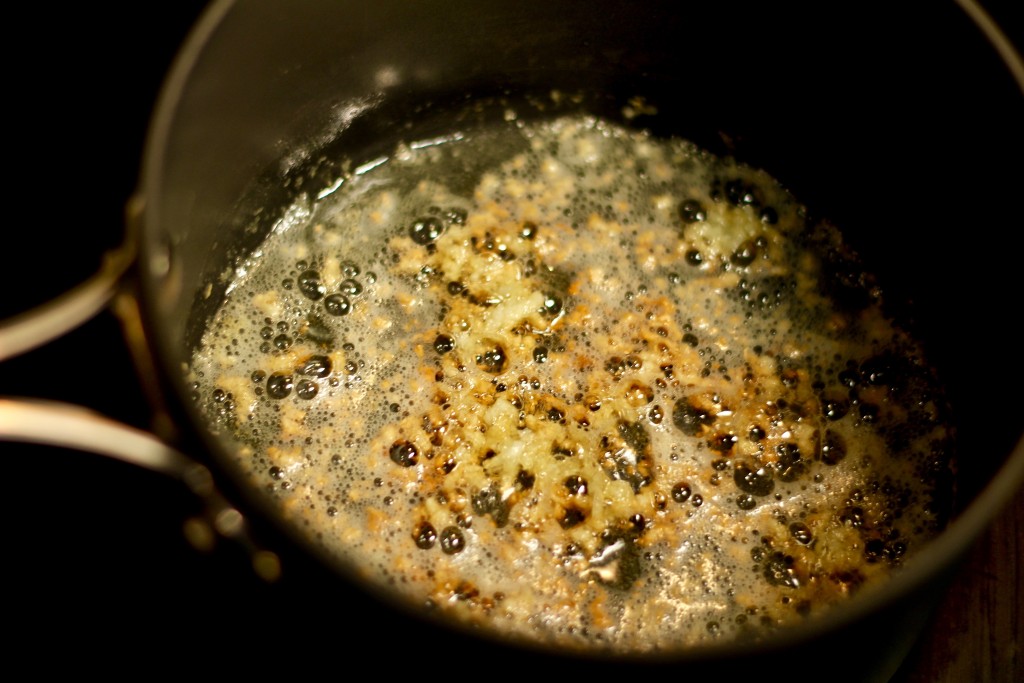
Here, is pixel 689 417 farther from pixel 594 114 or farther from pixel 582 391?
pixel 594 114

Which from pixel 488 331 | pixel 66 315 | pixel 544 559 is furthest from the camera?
pixel 488 331

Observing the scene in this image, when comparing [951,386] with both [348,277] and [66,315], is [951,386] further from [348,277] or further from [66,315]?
[66,315]

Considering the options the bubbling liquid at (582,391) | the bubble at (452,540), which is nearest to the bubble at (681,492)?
the bubbling liquid at (582,391)

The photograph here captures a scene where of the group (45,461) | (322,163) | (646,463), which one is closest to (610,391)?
(646,463)

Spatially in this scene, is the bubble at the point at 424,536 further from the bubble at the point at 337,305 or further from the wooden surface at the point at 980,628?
the wooden surface at the point at 980,628

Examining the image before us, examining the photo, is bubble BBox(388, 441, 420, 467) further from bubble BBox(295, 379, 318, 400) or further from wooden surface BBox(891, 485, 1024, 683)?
wooden surface BBox(891, 485, 1024, 683)

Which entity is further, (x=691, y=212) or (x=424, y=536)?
(x=691, y=212)

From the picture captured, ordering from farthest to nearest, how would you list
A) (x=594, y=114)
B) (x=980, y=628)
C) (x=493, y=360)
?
(x=594, y=114) → (x=493, y=360) → (x=980, y=628)

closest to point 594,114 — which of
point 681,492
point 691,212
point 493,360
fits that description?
point 691,212
